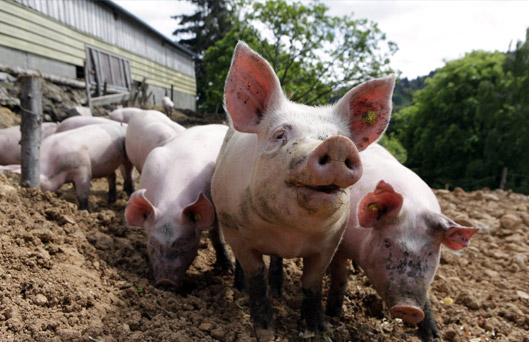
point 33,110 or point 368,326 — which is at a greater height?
point 33,110

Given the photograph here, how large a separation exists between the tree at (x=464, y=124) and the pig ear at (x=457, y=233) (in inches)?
898

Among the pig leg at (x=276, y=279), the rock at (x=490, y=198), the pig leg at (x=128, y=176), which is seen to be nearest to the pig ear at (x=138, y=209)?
the pig leg at (x=276, y=279)

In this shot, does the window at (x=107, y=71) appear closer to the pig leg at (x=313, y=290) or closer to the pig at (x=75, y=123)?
the pig at (x=75, y=123)

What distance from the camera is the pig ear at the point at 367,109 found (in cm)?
242

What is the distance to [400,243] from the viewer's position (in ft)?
9.46

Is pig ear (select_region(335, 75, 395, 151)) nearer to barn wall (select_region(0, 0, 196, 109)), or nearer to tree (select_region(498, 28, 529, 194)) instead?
barn wall (select_region(0, 0, 196, 109))

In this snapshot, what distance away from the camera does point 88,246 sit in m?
Result: 3.61

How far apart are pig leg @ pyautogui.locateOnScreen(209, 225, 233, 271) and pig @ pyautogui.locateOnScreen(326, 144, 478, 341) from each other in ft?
3.86

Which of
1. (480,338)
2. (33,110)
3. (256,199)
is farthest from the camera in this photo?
(33,110)

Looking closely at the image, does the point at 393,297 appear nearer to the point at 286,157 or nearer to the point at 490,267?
the point at 286,157

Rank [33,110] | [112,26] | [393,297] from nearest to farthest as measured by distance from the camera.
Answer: [393,297] → [33,110] → [112,26]

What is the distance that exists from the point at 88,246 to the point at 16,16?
9290 millimetres

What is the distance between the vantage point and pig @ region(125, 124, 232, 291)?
3.44 meters

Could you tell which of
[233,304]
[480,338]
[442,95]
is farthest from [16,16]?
[442,95]
